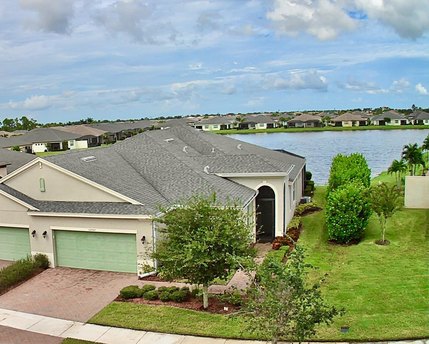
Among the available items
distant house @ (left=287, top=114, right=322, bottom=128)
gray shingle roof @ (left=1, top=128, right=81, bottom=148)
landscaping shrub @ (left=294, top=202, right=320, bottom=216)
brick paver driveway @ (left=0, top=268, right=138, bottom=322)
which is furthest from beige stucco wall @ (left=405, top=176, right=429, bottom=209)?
distant house @ (left=287, top=114, right=322, bottom=128)

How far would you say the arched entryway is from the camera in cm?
2561

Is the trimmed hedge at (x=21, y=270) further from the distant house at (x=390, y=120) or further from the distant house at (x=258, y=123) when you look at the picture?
the distant house at (x=390, y=120)

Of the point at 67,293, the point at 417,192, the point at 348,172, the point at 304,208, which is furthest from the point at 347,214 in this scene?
the point at 67,293

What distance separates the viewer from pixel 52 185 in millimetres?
22188

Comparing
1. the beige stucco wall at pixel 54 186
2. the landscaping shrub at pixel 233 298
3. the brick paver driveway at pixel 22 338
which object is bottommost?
the brick paver driveway at pixel 22 338

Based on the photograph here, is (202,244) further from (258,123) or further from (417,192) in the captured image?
(258,123)

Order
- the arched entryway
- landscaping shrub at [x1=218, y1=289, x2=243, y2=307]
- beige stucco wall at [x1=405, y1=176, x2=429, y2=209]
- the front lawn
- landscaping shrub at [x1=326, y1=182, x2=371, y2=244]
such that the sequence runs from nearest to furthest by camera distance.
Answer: the front lawn < landscaping shrub at [x1=218, y1=289, x2=243, y2=307] < landscaping shrub at [x1=326, y1=182, x2=371, y2=244] < the arched entryway < beige stucco wall at [x1=405, y1=176, x2=429, y2=209]

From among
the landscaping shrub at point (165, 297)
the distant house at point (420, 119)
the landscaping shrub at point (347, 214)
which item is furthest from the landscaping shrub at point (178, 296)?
the distant house at point (420, 119)

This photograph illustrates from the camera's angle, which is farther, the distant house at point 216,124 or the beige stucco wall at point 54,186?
the distant house at point 216,124

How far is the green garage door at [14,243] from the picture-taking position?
22531 mm

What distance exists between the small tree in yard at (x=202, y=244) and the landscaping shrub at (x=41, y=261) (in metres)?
8.09

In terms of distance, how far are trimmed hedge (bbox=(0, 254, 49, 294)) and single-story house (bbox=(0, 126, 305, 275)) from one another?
0.47 m

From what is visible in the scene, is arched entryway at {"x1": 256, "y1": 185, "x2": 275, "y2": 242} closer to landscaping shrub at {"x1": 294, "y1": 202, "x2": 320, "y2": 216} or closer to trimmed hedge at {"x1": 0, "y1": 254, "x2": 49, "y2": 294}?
landscaping shrub at {"x1": 294, "y1": 202, "x2": 320, "y2": 216}

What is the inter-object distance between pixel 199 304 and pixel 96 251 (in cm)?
660
